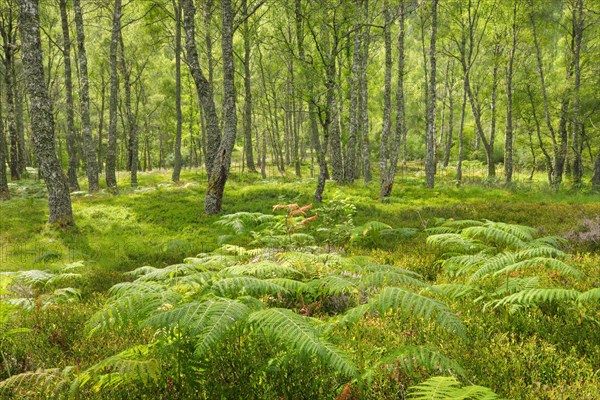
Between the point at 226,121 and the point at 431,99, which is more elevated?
the point at 431,99

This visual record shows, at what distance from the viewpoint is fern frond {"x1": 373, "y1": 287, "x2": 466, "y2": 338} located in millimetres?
2596

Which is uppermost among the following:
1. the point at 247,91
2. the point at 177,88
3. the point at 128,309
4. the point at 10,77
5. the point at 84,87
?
the point at 247,91

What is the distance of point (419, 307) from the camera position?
2.70m

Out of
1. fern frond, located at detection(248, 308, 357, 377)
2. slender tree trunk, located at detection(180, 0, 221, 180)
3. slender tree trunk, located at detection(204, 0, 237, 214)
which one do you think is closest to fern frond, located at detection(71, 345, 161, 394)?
fern frond, located at detection(248, 308, 357, 377)

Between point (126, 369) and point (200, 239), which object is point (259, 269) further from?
point (200, 239)

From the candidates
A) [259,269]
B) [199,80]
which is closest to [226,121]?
[199,80]

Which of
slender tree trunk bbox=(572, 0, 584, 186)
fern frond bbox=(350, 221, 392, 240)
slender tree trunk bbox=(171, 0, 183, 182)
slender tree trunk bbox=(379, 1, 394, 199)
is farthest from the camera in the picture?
slender tree trunk bbox=(171, 0, 183, 182)

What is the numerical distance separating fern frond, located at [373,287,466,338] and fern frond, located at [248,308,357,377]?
0.45 meters

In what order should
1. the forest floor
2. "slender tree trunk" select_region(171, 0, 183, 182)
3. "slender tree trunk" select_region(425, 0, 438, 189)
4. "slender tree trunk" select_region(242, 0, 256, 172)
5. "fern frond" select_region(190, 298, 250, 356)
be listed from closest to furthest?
"fern frond" select_region(190, 298, 250, 356)
the forest floor
"slender tree trunk" select_region(425, 0, 438, 189)
"slender tree trunk" select_region(171, 0, 183, 182)
"slender tree trunk" select_region(242, 0, 256, 172)

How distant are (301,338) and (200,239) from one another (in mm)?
7935

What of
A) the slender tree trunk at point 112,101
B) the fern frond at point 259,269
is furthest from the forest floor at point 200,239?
the slender tree trunk at point 112,101

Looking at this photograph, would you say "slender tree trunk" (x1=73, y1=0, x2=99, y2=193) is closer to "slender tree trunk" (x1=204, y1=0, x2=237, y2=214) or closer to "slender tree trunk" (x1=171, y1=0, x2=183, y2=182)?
"slender tree trunk" (x1=171, y1=0, x2=183, y2=182)

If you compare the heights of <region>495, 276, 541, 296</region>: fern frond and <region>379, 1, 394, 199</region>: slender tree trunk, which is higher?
<region>379, 1, 394, 199</region>: slender tree trunk

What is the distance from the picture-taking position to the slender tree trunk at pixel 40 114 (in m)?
10.5
